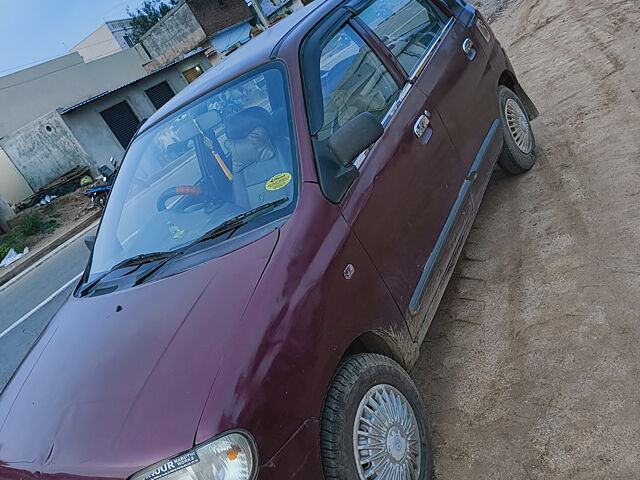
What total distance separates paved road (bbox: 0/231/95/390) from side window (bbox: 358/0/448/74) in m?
4.48

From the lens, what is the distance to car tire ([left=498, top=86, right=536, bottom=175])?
3891 millimetres

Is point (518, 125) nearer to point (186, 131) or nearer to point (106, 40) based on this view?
point (186, 131)

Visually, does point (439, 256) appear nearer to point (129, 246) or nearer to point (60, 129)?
point (129, 246)

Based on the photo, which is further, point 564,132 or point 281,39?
point 564,132

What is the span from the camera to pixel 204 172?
260cm

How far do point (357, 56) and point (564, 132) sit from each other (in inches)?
105

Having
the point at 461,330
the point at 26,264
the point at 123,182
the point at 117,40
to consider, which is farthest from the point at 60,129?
the point at 117,40

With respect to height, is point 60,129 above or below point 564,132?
above

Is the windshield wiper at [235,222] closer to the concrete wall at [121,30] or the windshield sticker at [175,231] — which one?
the windshield sticker at [175,231]

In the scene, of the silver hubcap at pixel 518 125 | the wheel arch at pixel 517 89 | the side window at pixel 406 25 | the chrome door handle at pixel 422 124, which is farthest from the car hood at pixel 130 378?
the wheel arch at pixel 517 89

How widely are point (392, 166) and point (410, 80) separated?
77 centimetres

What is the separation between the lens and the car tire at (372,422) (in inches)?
67.9

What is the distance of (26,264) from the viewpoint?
1234cm

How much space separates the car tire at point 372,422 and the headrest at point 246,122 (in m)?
1.25
